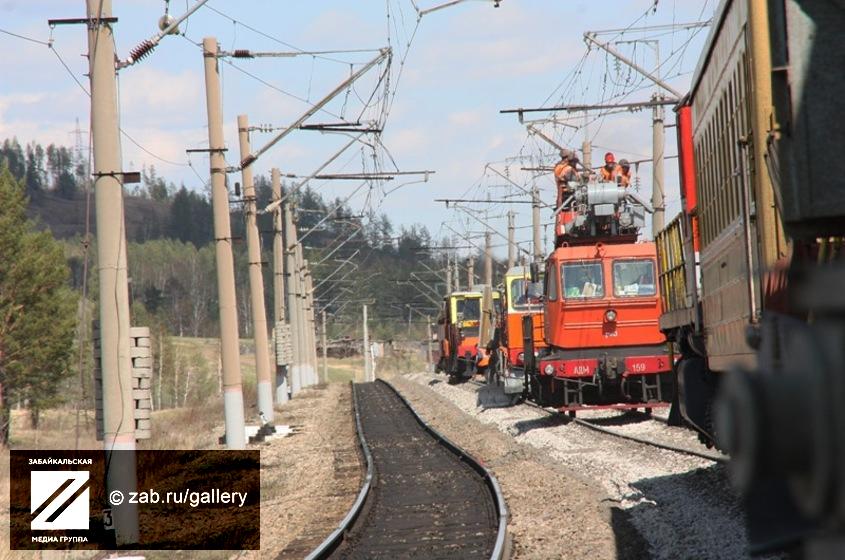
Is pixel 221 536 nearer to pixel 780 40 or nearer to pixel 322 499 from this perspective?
pixel 322 499

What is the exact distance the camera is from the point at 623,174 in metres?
23.8

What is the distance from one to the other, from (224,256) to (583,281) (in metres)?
7.01

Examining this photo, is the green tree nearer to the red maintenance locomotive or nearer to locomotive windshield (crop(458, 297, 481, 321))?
locomotive windshield (crop(458, 297, 481, 321))

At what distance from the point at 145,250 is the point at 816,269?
17701 cm

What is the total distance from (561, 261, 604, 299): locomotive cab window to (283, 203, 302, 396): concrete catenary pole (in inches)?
876

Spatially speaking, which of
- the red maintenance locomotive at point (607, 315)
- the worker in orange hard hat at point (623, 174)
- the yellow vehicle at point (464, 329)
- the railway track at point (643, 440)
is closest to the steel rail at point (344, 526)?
the railway track at point (643, 440)

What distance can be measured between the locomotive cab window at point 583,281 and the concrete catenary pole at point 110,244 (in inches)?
432

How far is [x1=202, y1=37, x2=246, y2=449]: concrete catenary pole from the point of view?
23.6 m

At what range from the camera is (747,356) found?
790 cm

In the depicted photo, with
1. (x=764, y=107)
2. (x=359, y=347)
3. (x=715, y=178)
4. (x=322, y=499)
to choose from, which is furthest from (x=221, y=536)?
(x=359, y=347)

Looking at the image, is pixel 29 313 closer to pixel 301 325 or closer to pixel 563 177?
pixel 301 325

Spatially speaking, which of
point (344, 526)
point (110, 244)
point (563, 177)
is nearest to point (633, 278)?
point (563, 177)

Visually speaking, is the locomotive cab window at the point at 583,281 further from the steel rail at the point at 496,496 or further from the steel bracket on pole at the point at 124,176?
the steel bracket on pole at the point at 124,176

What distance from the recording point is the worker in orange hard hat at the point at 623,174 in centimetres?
2335
